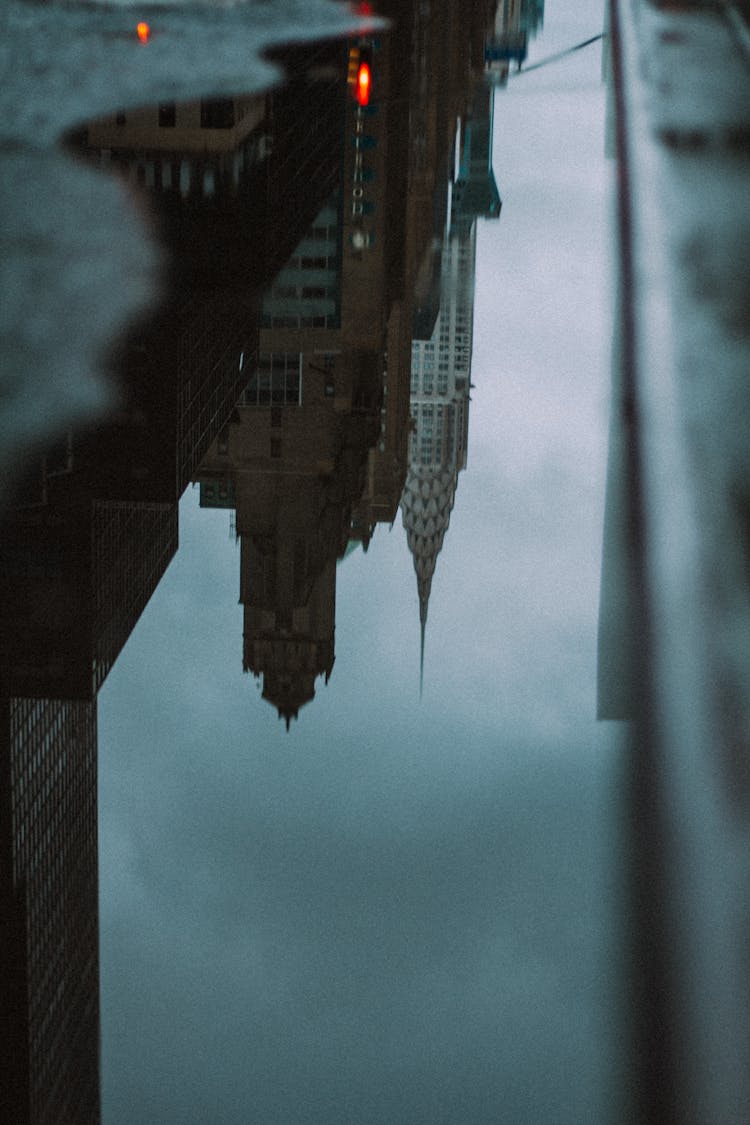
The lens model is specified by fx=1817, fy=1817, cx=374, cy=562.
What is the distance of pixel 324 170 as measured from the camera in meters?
24.4

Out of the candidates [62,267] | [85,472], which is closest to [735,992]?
[85,472]

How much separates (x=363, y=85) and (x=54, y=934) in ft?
73.5

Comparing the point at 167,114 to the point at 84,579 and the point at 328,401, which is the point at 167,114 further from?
the point at 84,579

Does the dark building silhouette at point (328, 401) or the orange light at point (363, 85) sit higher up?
the orange light at point (363, 85)

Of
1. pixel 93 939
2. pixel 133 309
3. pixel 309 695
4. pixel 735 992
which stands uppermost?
pixel 133 309

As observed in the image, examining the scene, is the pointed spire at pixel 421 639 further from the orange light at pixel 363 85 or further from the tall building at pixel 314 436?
the orange light at pixel 363 85

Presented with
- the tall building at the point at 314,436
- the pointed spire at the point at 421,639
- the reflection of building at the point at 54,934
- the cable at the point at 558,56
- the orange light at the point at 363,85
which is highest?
the cable at the point at 558,56

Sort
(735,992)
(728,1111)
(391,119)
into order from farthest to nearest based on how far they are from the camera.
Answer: (391,119), (735,992), (728,1111)

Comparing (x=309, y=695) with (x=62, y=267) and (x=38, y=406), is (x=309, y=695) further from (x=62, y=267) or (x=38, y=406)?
(x=62, y=267)

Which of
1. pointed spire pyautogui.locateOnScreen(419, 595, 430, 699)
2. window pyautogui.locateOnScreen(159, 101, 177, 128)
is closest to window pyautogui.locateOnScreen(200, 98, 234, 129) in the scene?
window pyautogui.locateOnScreen(159, 101, 177, 128)

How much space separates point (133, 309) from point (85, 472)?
3419 millimetres

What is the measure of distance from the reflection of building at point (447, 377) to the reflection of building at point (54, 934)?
96.2 inches

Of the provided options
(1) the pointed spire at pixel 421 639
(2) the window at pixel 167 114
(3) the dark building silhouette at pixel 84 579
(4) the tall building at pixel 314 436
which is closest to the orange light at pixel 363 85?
(2) the window at pixel 167 114

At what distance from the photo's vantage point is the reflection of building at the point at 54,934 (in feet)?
27.4
